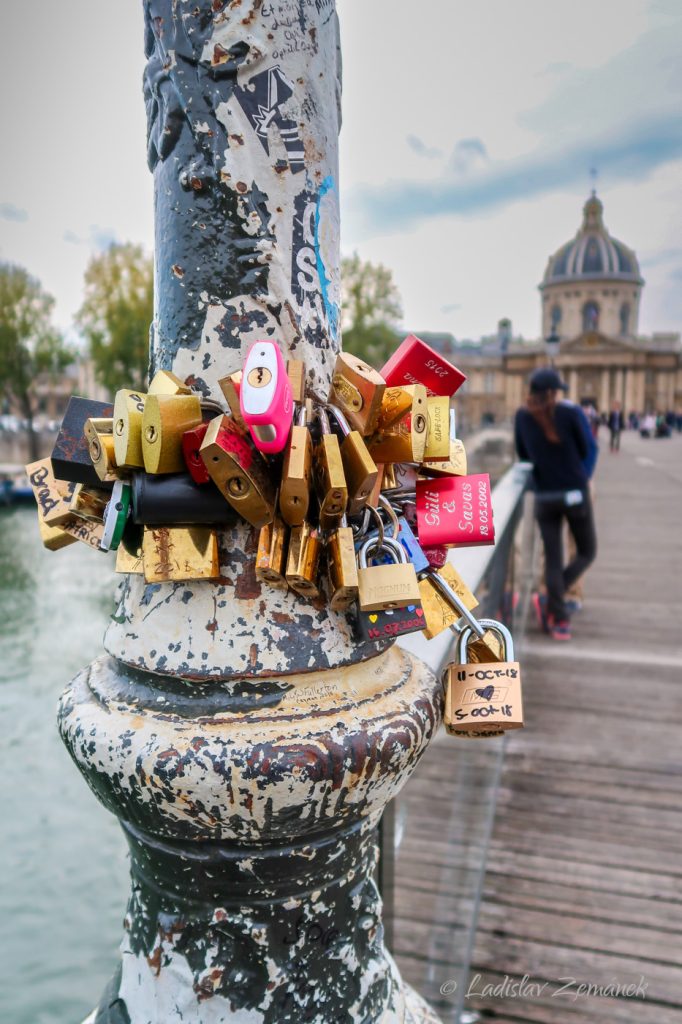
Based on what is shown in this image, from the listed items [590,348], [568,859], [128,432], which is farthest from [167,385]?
[590,348]

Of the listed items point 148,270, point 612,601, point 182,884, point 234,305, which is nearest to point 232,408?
point 234,305

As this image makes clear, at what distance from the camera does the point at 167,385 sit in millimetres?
920

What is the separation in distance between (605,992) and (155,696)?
2.26 m

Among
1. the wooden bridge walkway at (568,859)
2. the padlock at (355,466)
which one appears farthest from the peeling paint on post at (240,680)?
the wooden bridge walkway at (568,859)

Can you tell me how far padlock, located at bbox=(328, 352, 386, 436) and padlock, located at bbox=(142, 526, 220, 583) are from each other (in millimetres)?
236

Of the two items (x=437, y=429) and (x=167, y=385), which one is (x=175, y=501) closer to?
(x=167, y=385)

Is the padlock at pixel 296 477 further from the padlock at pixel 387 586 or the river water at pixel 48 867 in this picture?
the river water at pixel 48 867

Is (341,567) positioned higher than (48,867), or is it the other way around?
(341,567)

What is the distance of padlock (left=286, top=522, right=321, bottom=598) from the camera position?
2.89ft

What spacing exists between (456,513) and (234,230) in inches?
18.7

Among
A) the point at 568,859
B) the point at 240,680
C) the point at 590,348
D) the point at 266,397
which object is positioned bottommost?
the point at 568,859

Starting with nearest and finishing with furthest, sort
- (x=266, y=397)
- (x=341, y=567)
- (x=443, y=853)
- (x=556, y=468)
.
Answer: (x=266, y=397)
(x=341, y=567)
(x=443, y=853)
(x=556, y=468)

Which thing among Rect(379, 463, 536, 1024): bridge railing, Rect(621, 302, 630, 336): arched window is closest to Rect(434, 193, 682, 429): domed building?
Rect(621, 302, 630, 336): arched window

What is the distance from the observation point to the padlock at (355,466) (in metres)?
0.91
